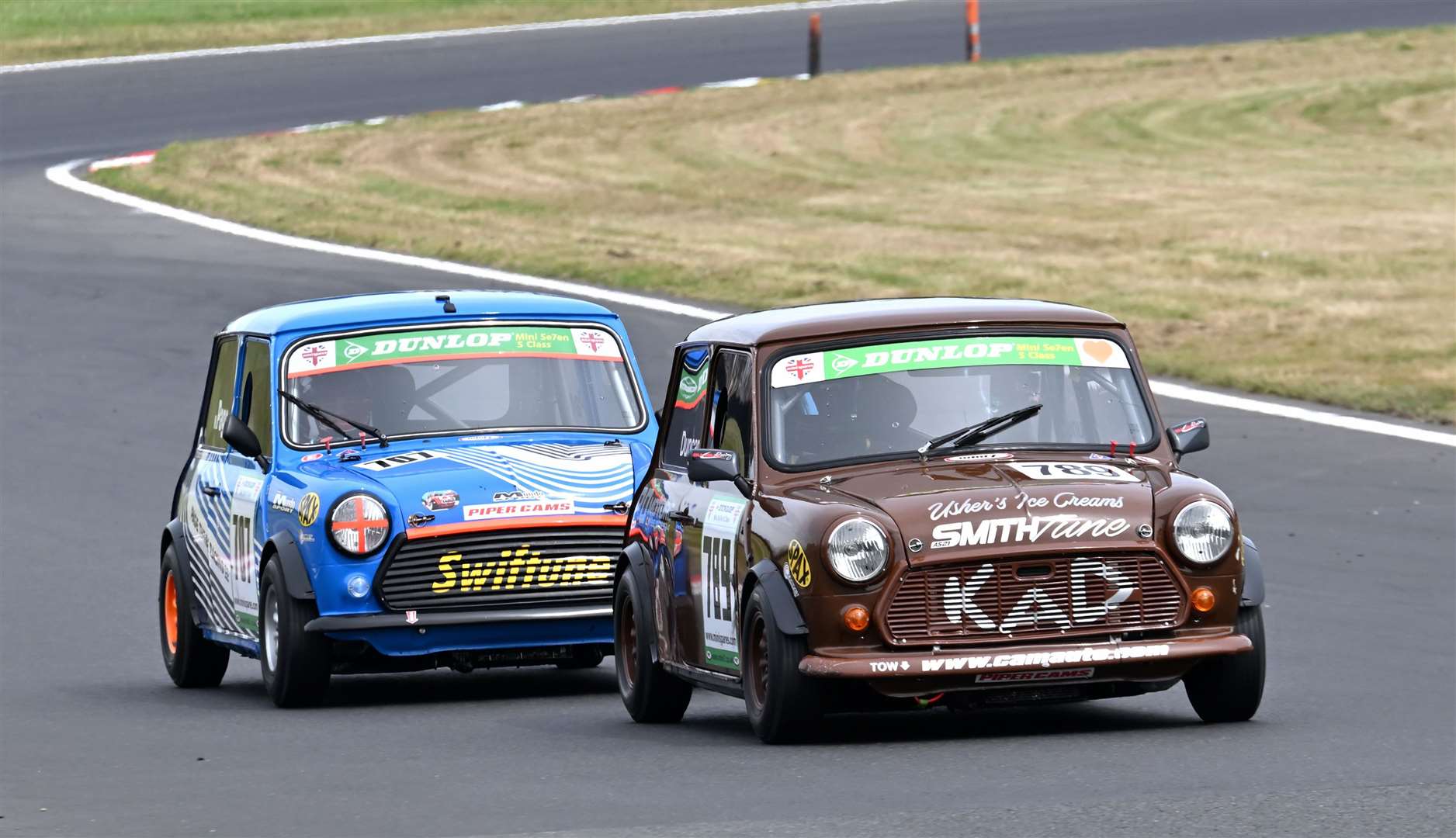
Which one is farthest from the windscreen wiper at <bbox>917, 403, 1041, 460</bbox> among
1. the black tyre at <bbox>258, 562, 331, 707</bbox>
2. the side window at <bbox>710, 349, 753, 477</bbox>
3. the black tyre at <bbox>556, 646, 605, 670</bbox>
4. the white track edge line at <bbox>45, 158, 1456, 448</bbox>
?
the white track edge line at <bbox>45, 158, 1456, 448</bbox>

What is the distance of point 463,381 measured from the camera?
12.7m

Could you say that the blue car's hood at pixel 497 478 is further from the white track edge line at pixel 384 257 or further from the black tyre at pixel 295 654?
the white track edge line at pixel 384 257

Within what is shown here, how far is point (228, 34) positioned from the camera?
4784cm

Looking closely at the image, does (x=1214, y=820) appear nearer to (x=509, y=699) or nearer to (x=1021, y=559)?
(x=1021, y=559)

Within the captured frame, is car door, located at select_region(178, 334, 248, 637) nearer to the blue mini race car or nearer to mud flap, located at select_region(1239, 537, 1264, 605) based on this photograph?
the blue mini race car

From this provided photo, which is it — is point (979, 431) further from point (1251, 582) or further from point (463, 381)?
point (463, 381)

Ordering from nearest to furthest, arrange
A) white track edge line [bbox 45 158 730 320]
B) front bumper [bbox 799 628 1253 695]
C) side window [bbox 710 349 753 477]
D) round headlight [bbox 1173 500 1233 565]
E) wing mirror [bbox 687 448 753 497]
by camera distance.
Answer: front bumper [bbox 799 628 1253 695], round headlight [bbox 1173 500 1233 565], wing mirror [bbox 687 448 753 497], side window [bbox 710 349 753 477], white track edge line [bbox 45 158 730 320]

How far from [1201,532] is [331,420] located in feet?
15.1

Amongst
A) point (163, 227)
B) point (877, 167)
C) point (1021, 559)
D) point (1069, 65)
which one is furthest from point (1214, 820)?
point (1069, 65)

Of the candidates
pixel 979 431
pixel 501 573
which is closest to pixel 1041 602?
pixel 979 431

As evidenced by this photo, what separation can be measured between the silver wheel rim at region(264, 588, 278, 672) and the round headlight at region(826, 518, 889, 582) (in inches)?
137

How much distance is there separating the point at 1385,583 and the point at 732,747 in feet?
A: 18.0

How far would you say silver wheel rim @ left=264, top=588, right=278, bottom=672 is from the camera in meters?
11.7

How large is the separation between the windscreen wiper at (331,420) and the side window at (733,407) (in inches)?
96.3
